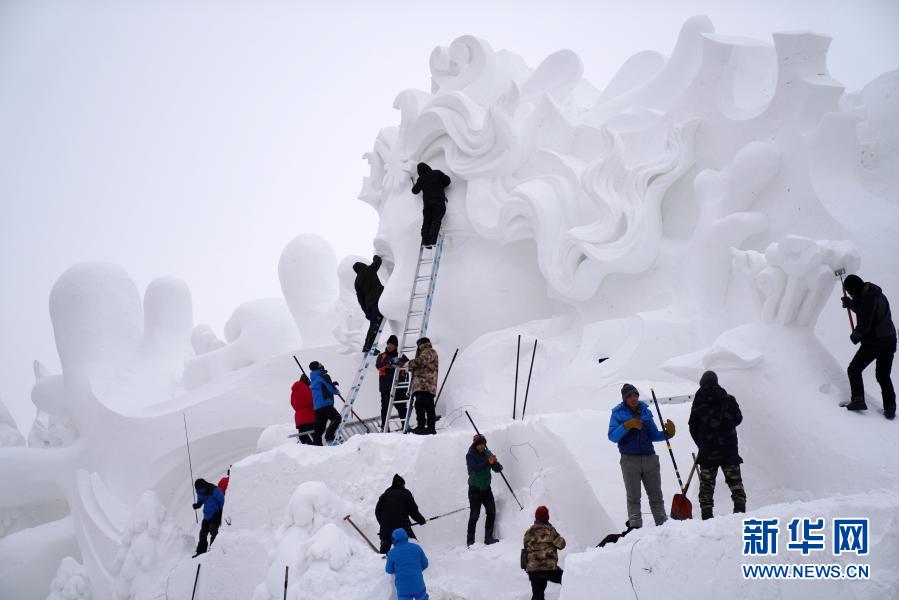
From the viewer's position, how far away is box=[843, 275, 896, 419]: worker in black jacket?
5.09 metres

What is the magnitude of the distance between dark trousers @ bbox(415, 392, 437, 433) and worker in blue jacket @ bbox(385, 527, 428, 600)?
2387 millimetres

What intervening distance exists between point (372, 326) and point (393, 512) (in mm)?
4848

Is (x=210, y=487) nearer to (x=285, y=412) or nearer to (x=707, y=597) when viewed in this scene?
(x=285, y=412)

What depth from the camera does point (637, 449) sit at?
518 cm

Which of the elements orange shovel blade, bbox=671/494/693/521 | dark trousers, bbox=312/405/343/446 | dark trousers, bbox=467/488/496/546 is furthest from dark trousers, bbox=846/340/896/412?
dark trousers, bbox=312/405/343/446

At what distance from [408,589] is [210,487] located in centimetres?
418

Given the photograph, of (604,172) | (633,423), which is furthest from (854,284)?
(604,172)


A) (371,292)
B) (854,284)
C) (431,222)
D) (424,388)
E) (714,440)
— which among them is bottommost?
(714,440)

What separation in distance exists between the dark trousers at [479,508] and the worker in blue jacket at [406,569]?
1.20 meters

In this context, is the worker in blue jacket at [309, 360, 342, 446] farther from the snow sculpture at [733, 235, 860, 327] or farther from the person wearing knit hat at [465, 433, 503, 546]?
the snow sculpture at [733, 235, 860, 327]

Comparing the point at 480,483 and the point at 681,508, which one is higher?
the point at 681,508

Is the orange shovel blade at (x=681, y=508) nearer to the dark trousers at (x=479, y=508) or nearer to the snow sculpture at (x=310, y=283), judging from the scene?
the dark trousers at (x=479, y=508)

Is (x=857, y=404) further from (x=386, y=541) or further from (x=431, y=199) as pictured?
Answer: (x=431, y=199)

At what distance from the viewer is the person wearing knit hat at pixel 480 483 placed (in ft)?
21.4
